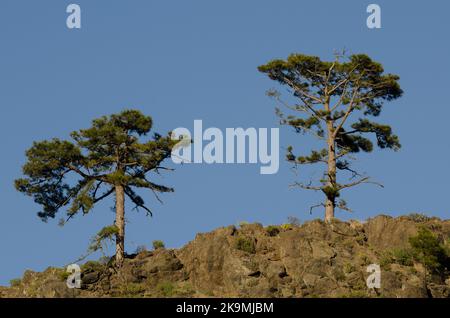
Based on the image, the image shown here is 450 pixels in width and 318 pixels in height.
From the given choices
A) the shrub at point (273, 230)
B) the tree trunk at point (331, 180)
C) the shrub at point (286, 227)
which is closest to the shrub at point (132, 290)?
the shrub at point (273, 230)

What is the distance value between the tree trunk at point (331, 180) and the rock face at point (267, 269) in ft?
11.5

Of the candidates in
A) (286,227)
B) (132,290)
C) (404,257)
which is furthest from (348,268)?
(132,290)

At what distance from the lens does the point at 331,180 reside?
10206cm

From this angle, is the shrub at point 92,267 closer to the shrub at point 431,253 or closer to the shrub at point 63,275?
the shrub at point 63,275

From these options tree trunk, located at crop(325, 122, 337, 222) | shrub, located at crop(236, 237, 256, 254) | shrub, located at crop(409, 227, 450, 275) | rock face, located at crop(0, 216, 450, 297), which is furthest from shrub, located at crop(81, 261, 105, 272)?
shrub, located at crop(409, 227, 450, 275)

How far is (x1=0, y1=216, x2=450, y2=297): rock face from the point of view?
90000mm

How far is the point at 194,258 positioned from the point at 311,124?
14883 millimetres

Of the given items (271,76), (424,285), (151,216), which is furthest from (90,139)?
(424,285)

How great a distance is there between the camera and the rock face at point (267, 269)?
295 ft

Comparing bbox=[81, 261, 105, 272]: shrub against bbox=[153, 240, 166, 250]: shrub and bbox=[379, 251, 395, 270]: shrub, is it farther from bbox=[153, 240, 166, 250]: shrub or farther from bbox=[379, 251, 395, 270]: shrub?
bbox=[379, 251, 395, 270]: shrub

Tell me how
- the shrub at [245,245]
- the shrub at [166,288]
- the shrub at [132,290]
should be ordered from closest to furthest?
1. the shrub at [166,288]
2. the shrub at [132,290]
3. the shrub at [245,245]
